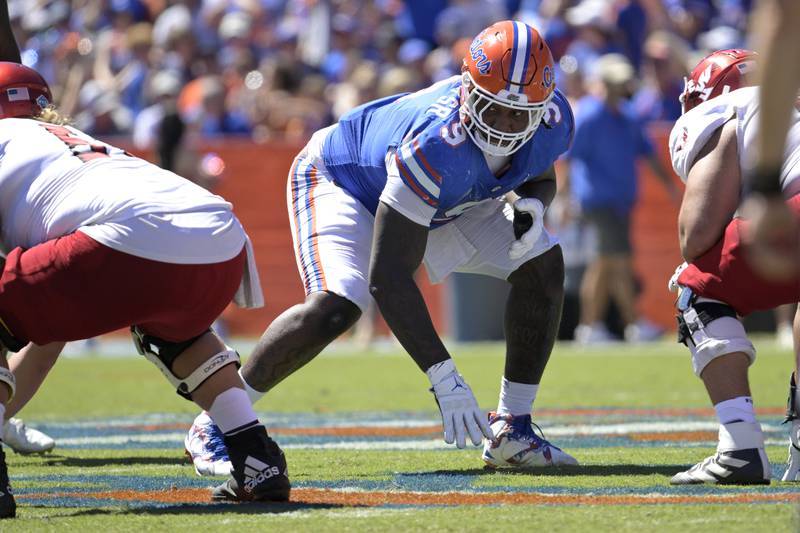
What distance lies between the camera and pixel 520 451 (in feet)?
17.8

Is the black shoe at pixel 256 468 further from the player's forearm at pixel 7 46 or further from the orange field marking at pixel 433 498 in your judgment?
the player's forearm at pixel 7 46

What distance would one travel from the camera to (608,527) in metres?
3.84

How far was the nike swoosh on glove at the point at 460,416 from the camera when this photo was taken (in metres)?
4.87

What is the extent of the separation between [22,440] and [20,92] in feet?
6.11

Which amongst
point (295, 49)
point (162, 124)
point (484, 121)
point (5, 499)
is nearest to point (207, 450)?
point (5, 499)

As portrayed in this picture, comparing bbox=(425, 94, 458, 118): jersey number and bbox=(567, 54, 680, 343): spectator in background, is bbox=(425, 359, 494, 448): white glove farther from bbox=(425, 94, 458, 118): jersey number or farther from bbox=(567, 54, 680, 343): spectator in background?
bbox=(567, 54, 680, 343): spectator in background

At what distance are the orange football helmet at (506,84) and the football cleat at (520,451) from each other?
1123 mm

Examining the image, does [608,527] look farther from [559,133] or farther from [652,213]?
[652,213]

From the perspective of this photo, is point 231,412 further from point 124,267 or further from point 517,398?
point 517,398

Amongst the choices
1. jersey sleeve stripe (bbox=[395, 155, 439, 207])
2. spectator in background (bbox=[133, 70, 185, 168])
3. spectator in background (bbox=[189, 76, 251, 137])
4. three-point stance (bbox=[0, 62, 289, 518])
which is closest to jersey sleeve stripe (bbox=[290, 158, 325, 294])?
jersey sleeve stripe (bbox=[395, 155, 439, 207])

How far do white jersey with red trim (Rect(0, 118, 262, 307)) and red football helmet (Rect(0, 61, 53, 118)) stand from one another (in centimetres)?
29

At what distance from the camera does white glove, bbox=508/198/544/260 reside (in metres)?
5.48

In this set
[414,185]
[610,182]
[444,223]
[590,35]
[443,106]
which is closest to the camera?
[414,185]

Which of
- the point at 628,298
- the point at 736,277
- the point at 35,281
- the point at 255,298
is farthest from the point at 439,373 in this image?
the point at 628,298
